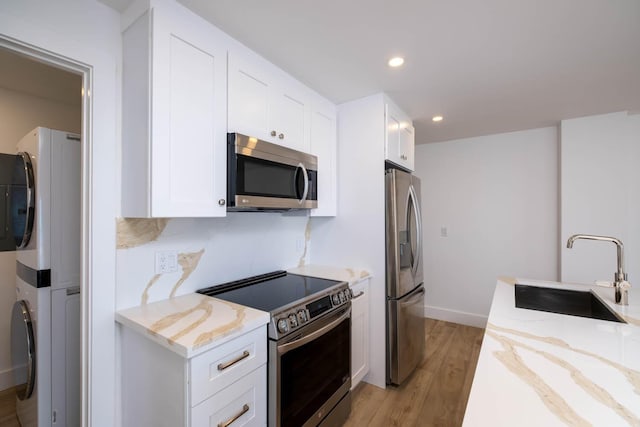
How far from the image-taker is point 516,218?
336 cm

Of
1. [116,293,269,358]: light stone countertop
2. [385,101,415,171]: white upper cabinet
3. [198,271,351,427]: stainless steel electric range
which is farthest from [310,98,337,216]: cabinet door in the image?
[116,293,269,358]: light stone countertop

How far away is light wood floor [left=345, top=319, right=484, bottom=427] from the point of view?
195 cm

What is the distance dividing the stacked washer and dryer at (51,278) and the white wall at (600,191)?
4.11 meters

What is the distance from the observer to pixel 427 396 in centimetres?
220

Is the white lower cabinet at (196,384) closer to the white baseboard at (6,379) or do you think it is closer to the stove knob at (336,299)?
the stove knob at (336,299)

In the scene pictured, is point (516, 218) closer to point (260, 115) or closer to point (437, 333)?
point (437, 333)

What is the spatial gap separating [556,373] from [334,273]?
155 cm

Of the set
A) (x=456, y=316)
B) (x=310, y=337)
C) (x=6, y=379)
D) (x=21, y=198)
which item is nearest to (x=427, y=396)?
(x=310, y=337)

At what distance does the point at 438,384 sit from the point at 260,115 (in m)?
2.47

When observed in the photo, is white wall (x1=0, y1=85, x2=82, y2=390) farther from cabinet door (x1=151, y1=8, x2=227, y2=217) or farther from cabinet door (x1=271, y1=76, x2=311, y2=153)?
cabinet door (x1=271, y1=76, x2=311, y2=153)

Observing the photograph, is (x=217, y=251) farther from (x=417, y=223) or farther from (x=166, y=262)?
(x=417, y=223)

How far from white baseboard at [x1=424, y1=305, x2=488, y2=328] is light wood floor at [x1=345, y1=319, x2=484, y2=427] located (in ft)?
1.85

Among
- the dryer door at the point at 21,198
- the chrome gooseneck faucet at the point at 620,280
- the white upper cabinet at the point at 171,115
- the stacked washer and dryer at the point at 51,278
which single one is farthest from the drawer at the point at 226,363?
the chrome gooseneck faucet at the point at 620,280

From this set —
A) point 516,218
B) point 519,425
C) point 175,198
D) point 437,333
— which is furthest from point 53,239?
point 516,218
